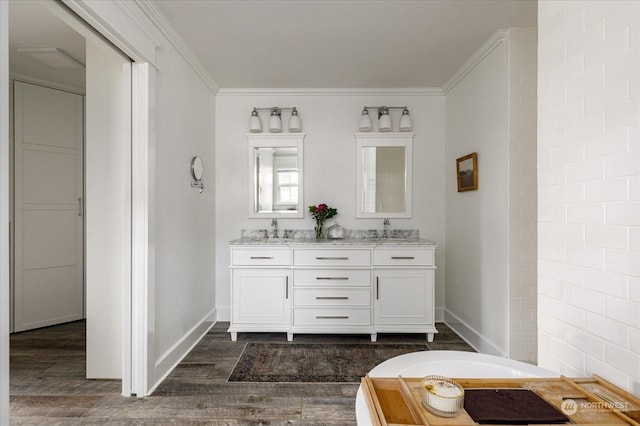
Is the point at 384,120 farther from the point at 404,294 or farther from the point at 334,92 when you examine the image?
the point at 404,294

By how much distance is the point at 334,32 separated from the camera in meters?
2.45

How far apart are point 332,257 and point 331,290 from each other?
1.00 feet

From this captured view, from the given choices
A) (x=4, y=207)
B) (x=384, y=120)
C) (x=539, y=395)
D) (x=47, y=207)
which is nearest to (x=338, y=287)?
(x=384, y=120)

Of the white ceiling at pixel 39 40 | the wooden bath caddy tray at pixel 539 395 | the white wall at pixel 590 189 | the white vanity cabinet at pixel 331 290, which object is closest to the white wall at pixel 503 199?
the white vanity cabinet at pixel 331 290

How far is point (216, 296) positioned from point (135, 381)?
152 centimetres

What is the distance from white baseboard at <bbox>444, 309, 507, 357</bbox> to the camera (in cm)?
258

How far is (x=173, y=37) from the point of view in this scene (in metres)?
2.46

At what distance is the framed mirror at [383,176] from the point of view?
359 cm

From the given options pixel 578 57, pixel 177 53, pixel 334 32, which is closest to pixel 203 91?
pixel 177 53

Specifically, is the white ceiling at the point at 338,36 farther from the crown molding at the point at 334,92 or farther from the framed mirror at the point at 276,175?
the framed mirror at the point at 276,175

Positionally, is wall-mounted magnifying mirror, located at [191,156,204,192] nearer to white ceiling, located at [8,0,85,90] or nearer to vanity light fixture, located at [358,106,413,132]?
white ceiling, located at [8,0,85,90]

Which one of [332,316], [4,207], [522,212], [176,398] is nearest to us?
[4,207]

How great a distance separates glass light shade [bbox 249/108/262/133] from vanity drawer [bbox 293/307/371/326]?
6.25 ft

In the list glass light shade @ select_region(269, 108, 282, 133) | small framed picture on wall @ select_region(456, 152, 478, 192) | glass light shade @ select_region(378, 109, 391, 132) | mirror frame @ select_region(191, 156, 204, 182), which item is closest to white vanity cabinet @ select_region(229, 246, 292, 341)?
mirror frame @ select_region(191, 156, 204, 182)
